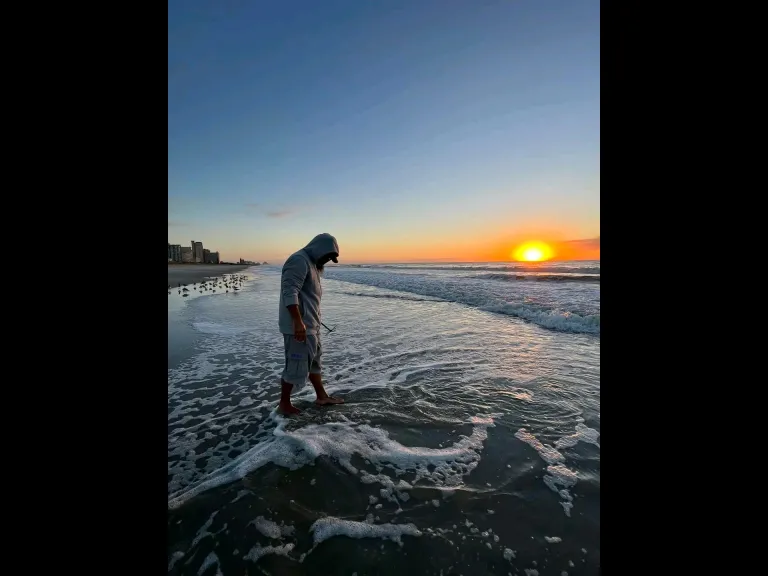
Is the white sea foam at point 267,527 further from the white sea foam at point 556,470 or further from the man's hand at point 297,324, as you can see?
the white sea foam at point 556,470

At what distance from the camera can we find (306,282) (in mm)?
4242

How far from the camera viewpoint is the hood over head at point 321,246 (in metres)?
4.22

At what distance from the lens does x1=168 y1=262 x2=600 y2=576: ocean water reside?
7.03 feet

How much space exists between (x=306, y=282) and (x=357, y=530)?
2.85m

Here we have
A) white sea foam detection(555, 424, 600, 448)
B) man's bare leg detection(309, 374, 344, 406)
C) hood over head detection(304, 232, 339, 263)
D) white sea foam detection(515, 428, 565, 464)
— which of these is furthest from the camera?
man's bare leg detection(309, 374, 344, 406)

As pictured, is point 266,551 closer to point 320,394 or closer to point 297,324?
point 297,324

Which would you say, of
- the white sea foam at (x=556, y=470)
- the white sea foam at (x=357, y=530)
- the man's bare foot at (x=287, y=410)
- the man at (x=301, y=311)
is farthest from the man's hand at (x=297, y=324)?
the white sea foam at (x=556, y=470)

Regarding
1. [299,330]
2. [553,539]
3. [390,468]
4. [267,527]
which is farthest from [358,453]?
[553,539]

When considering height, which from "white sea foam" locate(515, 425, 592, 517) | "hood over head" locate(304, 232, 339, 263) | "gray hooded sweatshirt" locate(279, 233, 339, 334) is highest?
"hood over head" locate(304, 232, 339, 263)

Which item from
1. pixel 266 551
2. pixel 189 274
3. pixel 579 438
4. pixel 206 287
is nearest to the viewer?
pixel 266 551

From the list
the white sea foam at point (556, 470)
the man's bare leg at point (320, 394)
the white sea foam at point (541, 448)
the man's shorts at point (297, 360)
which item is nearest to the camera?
the white sea foam at point (556, 470)

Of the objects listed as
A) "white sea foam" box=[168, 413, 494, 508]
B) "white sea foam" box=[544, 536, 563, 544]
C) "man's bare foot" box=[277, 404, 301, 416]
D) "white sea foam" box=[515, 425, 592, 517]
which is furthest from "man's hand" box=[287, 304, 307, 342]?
"white sea foam" box=[544, 536, 563, 544]

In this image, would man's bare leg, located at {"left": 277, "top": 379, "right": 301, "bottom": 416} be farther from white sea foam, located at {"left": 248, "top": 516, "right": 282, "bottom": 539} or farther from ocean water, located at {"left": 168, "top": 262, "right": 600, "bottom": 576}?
white sea foam, located at {"left": 248, "top": 516, "right": 282, "bottom": 539}
